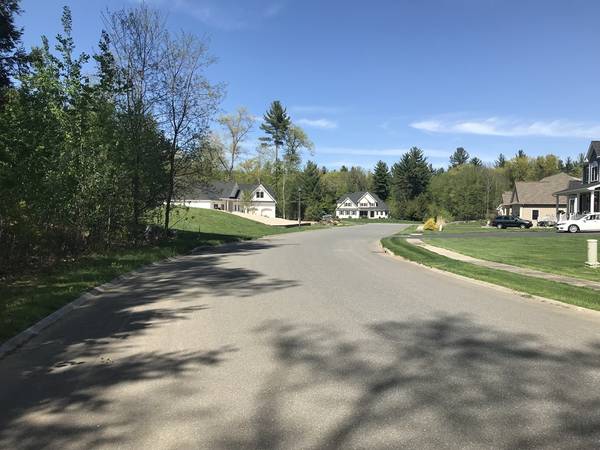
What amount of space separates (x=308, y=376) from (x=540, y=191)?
253 feet

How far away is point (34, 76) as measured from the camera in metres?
17.8

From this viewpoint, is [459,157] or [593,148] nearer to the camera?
[593,148]

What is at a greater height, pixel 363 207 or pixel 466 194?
pixel 466 194

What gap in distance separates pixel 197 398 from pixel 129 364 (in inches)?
62.4

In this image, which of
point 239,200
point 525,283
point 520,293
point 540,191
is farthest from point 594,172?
point 239,200

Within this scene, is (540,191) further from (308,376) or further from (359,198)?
(308,376)

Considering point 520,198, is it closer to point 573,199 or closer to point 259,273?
point 573,199

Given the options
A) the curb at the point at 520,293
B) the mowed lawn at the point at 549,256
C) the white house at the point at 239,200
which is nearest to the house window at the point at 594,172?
the mowed lawn at the point at 549,256

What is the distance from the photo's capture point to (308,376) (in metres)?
5.57

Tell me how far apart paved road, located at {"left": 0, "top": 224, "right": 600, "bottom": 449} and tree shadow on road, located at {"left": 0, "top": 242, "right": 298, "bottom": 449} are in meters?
0.02

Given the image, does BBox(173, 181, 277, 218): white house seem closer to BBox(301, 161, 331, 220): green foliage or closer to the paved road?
BBox(301, 161, 331, 220): green foliage

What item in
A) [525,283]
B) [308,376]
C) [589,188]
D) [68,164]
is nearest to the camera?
[308,376]

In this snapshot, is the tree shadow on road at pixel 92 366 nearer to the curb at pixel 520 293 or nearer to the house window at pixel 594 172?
the curb at pixel 520 293

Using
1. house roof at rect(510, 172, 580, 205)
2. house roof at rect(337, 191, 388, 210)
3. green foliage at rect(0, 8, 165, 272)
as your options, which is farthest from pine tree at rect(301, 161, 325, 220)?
green foliage at rect(0, 8, 165, 272)
